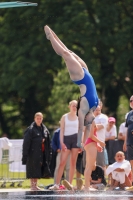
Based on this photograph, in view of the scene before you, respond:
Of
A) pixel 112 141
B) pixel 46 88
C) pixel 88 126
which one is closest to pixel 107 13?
pixel 46 88

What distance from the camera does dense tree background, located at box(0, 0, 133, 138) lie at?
39.8 metres

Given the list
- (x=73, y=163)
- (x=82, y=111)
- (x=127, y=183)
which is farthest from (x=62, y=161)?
(x=82, y=111)

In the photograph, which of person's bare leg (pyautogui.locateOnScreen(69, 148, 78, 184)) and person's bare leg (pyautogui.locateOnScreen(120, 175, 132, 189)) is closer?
person's bare leg (pyautogui.locateOnScreen(120, 175, 132, 189))

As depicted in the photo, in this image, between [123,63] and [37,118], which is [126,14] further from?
[37,118]

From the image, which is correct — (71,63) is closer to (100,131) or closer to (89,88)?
(89,88)

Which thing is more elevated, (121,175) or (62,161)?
(62,161)

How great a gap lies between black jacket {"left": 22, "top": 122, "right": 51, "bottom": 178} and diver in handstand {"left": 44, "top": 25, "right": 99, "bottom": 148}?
117 inches

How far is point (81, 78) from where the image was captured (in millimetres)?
12844

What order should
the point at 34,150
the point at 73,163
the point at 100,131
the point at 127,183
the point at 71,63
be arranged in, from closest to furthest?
the point at 71,63, the point at 127,183, the point at 73,163, the point at 100,131, the point at 34,150

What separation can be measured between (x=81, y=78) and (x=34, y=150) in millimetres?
3651

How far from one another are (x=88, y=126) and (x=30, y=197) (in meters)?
2.20

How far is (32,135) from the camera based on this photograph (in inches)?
631

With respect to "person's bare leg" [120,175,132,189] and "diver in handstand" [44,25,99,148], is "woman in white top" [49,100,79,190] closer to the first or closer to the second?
"person's bare leg" [120,175,132,189]

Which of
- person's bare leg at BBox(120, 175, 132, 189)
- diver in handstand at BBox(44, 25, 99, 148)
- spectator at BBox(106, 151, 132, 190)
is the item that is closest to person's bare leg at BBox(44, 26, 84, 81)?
diver in handstand at BBox(44, 25, 99, 148)
